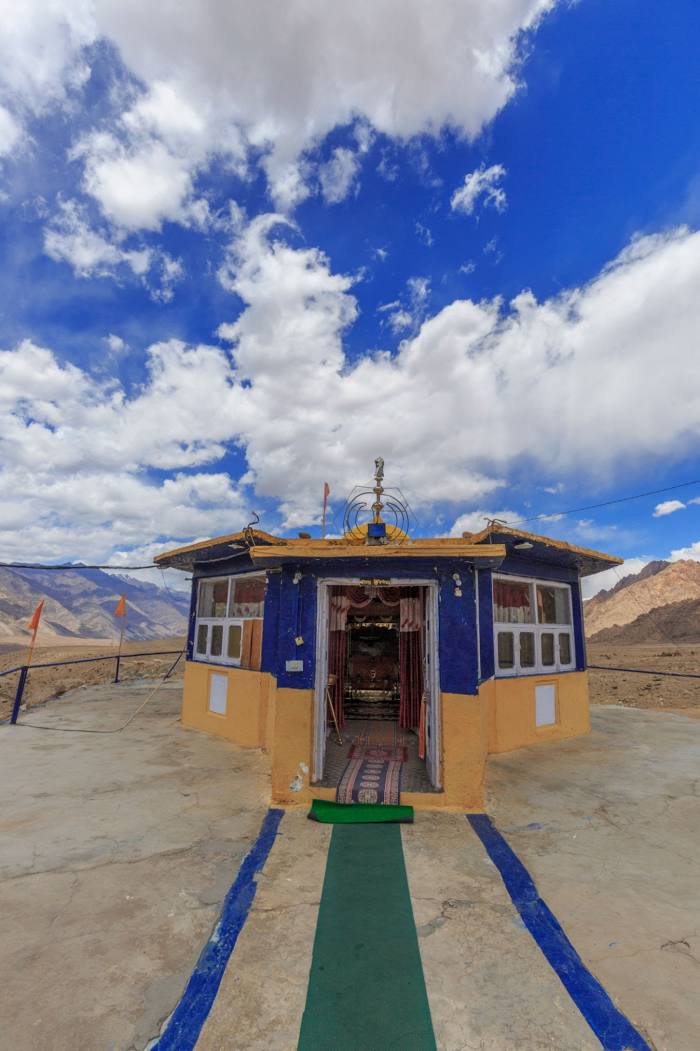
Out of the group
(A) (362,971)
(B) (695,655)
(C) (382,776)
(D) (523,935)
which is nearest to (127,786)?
(C) (382,776)

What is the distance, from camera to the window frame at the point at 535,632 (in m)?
9.35

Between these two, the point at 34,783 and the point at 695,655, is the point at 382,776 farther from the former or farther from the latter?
the point at 695,655

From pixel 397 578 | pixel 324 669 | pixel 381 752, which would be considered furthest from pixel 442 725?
pixel 381 752

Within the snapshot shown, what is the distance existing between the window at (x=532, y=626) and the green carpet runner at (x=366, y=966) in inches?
201

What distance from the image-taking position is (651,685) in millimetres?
19812

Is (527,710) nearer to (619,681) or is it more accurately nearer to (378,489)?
(378,489)

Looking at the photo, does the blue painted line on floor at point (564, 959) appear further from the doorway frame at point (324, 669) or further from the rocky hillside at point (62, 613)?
the rocky hillside at point (62, 613)

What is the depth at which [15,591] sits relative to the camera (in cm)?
11000

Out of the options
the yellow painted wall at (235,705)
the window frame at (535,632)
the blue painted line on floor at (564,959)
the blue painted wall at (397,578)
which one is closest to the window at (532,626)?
the window frame at (535,632)

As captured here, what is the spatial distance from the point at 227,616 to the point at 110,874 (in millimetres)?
6092

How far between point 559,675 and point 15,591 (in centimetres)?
12890

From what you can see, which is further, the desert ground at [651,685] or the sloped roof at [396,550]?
the desert ground at [651,685]

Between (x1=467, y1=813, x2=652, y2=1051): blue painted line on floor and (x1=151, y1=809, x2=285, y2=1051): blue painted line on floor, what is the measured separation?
245 cm

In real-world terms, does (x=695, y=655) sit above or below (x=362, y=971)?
above
